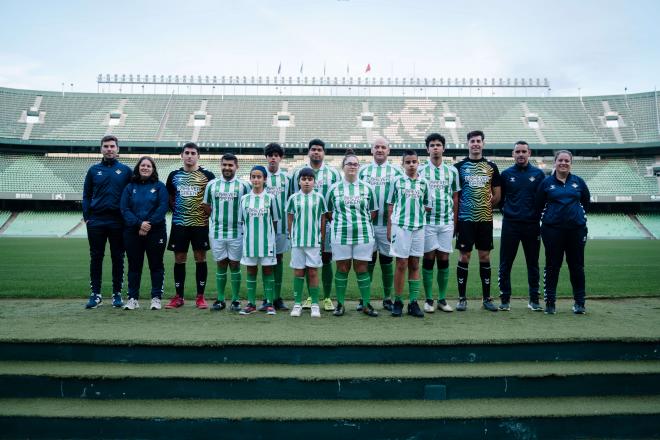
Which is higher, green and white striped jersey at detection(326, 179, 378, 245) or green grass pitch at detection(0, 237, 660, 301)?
green and white striped jersey at detection(326, 179, 378, 245)

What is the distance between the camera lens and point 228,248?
5723mm

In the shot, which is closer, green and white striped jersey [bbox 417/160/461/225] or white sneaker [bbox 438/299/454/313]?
white sneaker [bbox 438/299/454/313]

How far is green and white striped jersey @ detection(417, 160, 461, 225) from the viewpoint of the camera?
559 centimetres

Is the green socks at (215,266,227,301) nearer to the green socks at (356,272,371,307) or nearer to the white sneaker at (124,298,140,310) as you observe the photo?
the white sneaker at (124,298,140,310)

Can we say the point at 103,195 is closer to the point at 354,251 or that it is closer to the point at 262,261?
the point at 262,261

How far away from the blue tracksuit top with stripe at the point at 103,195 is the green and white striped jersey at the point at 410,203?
11.2 ft

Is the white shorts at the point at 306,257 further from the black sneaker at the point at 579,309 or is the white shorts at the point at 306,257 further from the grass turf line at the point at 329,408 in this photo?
the black sneaker at the point at 579,309

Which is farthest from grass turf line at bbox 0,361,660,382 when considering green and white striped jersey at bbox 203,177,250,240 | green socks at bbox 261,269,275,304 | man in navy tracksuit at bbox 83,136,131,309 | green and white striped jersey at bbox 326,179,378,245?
green and white striped jersey at bbox 203,177,250,240

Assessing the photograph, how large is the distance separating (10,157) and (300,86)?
2547 centimetres

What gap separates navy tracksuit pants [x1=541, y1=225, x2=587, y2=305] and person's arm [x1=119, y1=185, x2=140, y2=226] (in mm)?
4970

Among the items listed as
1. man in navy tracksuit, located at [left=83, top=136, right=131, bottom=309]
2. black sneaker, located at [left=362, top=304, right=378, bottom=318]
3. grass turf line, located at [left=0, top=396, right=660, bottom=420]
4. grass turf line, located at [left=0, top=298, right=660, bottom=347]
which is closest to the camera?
Answer: grass turf line, located at [left=0, top=396, right=660, bottom=420]

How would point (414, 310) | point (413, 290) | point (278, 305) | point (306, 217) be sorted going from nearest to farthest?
point (414, 310) → point (413, 290) → point (306, 217) → point (278, 305)

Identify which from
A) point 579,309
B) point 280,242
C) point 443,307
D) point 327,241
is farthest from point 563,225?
point 280,242

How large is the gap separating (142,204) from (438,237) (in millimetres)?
3653
